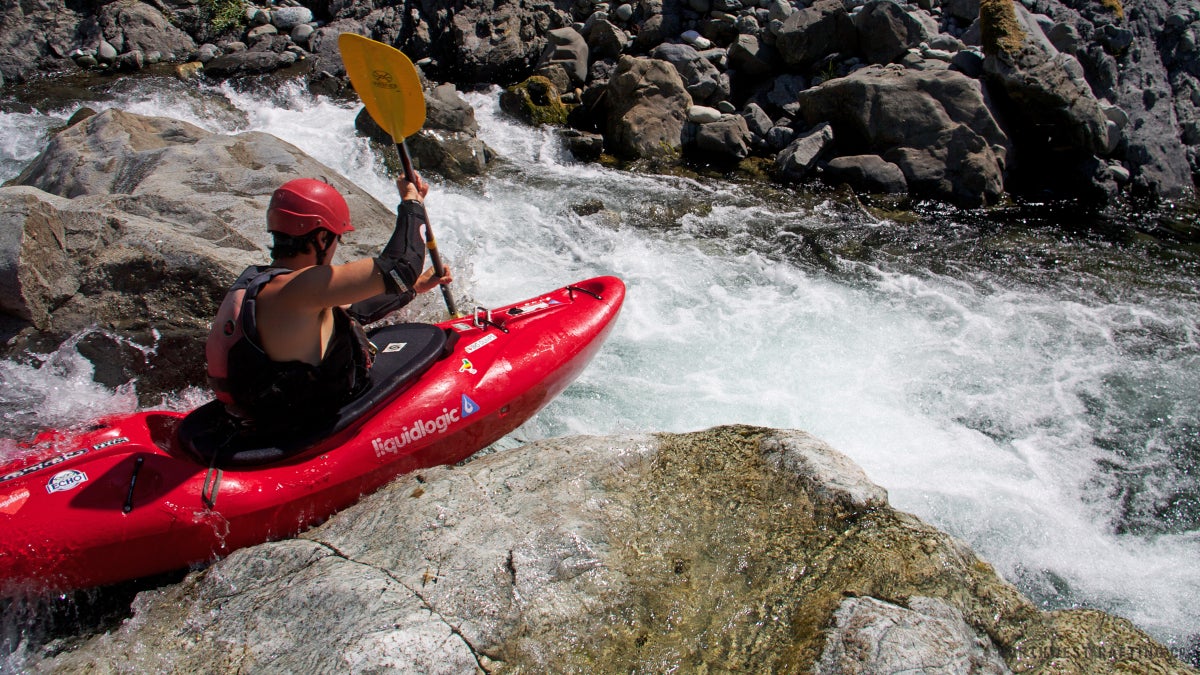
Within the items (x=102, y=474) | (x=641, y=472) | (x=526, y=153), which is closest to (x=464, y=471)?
(x=641, y=472)

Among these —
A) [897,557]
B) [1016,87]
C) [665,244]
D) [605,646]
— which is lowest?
[665,244]

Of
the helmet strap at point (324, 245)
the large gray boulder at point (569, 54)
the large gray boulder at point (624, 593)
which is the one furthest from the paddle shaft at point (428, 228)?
the large gray boulder at point (569, 54)

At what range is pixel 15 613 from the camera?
246cm

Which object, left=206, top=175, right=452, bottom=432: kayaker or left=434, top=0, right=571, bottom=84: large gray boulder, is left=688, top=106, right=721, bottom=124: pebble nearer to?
left=434, top=0, right=571, bottom=84: large gray boulder

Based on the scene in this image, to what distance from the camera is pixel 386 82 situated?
3684 millimetres

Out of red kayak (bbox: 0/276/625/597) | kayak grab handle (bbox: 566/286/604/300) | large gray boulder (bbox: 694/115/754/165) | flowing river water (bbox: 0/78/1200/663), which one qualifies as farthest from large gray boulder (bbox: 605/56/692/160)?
red kayak (bbox: 0/276/625/597)

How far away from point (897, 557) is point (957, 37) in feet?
30.8

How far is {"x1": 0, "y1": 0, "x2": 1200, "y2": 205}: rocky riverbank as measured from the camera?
799 centimetres

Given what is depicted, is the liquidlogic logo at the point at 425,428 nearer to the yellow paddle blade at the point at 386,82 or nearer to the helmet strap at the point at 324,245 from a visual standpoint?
the helmet strap at the point at 324,245

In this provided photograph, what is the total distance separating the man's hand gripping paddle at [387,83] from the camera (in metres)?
3.62

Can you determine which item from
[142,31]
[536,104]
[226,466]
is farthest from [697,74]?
[226,466]

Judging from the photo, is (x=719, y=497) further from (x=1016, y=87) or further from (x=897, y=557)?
(x=1016, y=87)

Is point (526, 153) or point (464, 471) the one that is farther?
point (526, 153)

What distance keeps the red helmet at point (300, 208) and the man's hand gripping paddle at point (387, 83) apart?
1.05 meters
